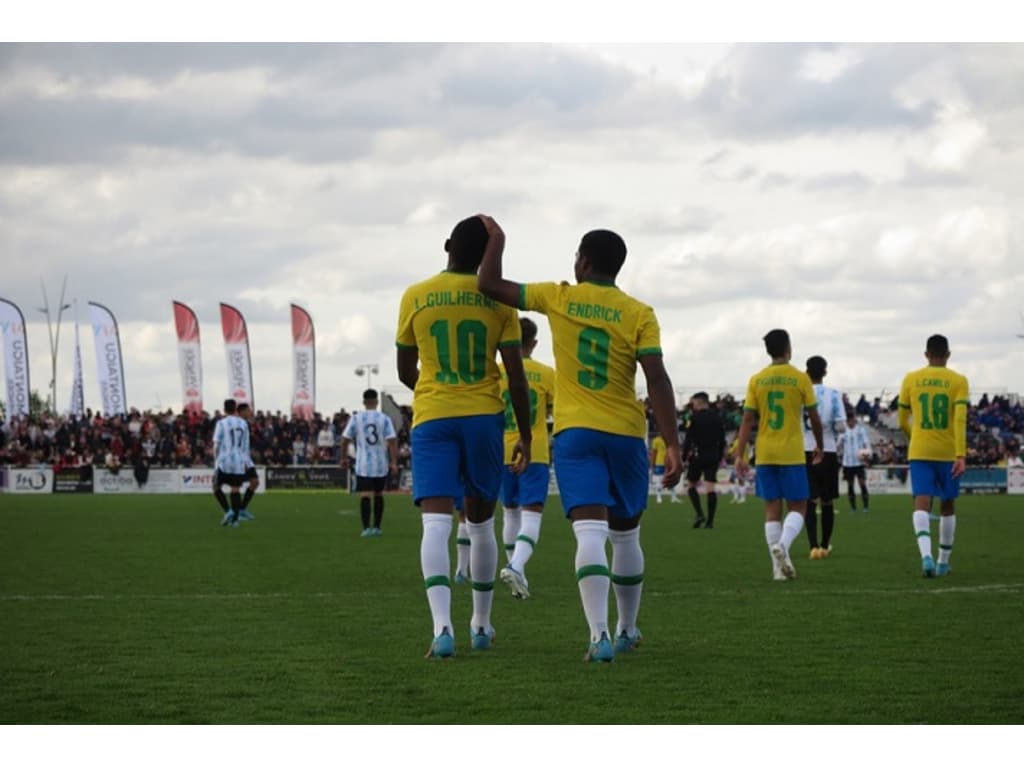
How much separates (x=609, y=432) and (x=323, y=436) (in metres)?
44.6

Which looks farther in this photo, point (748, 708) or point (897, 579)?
point (897, 579)

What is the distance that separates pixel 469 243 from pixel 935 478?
24.7 feet

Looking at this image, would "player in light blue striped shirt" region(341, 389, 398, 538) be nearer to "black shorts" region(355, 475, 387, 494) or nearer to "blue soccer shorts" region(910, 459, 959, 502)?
"black shorts" region(355, 475, 387, 494)

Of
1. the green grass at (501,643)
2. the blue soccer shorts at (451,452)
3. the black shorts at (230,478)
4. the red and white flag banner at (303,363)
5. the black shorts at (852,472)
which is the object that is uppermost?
the red and white flag banner at (303,363)

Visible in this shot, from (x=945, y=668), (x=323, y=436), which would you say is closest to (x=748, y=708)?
(x=945, y=668)

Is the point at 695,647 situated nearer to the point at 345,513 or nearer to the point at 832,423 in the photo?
the point at 832,423

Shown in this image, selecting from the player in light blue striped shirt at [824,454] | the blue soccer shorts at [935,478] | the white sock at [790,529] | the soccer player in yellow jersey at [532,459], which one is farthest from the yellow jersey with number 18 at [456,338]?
the player in light blue striped shirt at [824,454]

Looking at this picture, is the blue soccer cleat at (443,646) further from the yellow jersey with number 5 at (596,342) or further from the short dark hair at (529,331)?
the short dark hair at (529,331)

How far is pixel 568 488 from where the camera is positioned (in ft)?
27.2

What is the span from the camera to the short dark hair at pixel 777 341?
46.0 ft

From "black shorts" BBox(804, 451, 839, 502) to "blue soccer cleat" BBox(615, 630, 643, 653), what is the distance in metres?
8.64

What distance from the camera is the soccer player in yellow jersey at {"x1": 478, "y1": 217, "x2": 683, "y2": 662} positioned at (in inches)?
324

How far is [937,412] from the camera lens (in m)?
14.5

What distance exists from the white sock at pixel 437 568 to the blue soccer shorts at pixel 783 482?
6.18 metres
